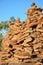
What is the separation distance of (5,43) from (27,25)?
2664 mm

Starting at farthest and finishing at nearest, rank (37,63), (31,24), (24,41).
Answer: (31,24)
(24,41)
(37,63)

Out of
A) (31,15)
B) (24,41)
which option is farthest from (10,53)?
(31,15)

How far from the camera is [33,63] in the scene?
14.9 meters

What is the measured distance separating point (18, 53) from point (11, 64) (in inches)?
38.6

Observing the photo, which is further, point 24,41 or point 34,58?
point 24,41

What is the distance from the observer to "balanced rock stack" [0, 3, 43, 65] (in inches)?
600

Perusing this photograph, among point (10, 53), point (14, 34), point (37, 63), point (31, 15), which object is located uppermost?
point (31, 15)

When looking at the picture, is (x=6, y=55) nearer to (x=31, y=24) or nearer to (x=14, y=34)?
(x=14, y=34)

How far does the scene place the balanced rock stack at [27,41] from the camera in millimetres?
15247

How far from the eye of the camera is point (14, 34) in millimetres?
18500

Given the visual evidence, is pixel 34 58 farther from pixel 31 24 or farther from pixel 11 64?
pixel 31 24

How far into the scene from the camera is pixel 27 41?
16.6 meters

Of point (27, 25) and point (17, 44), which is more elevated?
point (27, 25)

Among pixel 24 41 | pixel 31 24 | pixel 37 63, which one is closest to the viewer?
pixel 37 63
